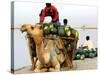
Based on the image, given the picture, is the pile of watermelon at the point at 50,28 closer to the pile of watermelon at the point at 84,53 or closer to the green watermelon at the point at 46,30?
the green watermelon at the point at 46,30

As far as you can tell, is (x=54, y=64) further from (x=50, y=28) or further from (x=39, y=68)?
(x=50, y=28)

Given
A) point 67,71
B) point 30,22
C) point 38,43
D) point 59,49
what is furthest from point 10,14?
point 67,71

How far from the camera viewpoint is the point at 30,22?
6.33 feet

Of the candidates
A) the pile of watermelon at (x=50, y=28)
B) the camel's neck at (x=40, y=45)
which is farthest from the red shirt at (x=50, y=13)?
the camel's neck at (x=40, y=45)

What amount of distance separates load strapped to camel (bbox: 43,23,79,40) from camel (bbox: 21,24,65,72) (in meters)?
0.06

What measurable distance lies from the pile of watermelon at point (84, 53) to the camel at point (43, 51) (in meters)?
0.16

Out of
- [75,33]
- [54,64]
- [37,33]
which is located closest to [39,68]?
[54,64]

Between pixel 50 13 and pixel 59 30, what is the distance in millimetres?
169

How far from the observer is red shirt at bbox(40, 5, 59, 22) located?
6.46 ft

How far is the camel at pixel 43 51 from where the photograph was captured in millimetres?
1938

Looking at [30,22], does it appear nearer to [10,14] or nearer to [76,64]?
[10,14]

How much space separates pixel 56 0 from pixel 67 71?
2.08 ft

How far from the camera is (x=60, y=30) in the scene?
204cm

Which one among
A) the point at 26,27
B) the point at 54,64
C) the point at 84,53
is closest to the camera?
the point at 26,27
